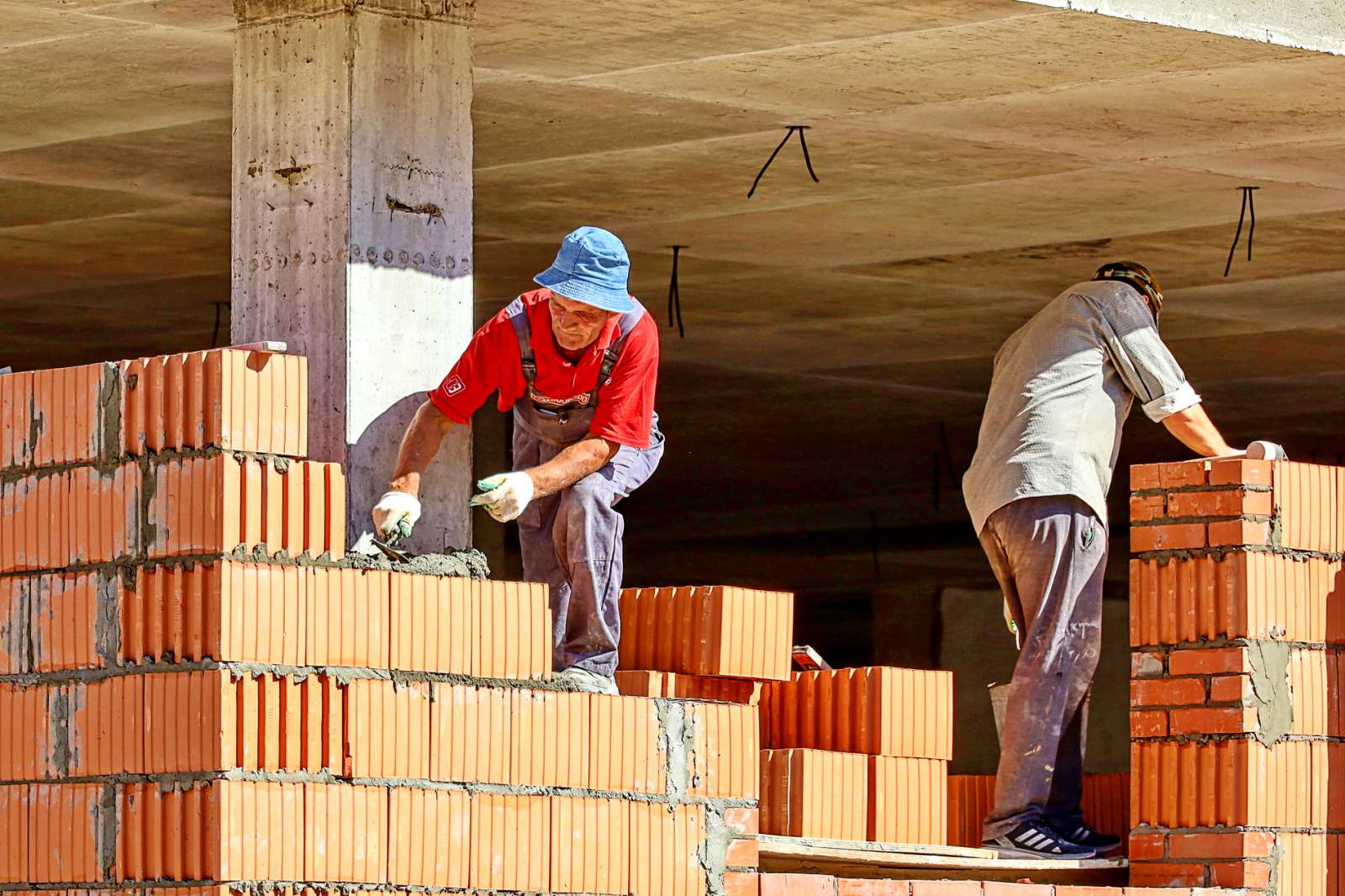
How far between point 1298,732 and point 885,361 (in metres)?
8.64

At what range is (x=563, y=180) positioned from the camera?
10.6m

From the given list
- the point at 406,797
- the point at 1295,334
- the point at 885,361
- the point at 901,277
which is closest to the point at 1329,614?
the point at 406,797

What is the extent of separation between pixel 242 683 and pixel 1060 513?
9.35ft

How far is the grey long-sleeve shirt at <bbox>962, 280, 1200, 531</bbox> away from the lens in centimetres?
750

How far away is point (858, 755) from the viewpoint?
309 inches

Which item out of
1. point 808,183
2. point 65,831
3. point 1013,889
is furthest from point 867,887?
point 808,183

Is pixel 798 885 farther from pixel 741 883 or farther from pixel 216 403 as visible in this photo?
pixel 216 403

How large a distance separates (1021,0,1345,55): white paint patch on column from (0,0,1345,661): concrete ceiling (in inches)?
3.3

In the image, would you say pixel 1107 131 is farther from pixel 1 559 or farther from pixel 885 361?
pixel 885 361

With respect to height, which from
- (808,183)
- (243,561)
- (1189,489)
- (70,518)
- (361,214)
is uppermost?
(808,183)

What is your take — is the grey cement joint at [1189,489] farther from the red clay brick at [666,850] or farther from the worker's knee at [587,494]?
the red clay brick at [666,850]

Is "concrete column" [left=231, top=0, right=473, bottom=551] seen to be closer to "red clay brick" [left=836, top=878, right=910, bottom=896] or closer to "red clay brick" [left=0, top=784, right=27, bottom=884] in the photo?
"red clay brick" [left=0, top=784, right=27, bottom=884]

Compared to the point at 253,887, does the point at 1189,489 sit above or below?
above

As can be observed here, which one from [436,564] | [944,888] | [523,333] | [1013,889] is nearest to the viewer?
[436,564]
